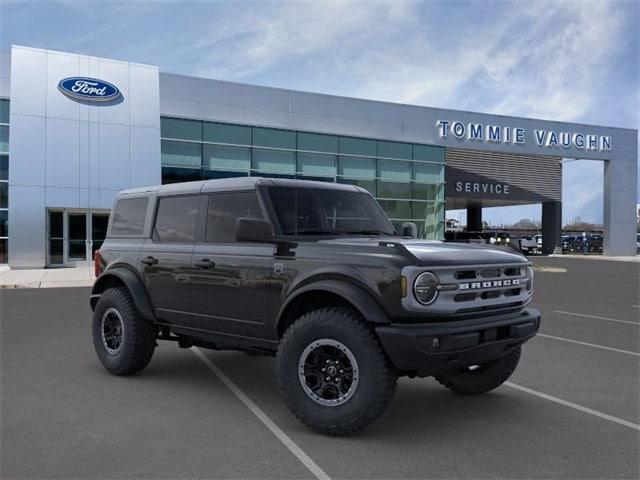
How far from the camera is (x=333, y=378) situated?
14.4 feet

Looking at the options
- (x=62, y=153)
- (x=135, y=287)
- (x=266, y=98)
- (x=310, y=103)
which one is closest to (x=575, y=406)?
(x=135, y=287)

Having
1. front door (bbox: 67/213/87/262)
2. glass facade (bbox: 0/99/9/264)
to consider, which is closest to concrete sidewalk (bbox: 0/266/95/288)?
front door (bbox: 67/213/87/262)

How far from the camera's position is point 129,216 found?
21.9 feet

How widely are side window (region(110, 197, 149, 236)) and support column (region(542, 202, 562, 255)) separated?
39.8 metres

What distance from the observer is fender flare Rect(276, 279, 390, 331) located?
4.20m

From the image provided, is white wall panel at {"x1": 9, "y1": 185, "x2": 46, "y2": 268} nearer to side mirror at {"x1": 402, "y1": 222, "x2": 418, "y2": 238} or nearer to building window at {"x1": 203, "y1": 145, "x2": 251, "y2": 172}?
building window at {"x1": 203, "y1": 145, "x2": 251, "y2": 172}

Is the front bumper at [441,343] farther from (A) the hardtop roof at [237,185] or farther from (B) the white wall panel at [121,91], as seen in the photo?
(B) the white wall panel at [121,91]

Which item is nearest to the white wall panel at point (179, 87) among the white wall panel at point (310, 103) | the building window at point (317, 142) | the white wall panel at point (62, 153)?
the white wall panel at point (62, 153)

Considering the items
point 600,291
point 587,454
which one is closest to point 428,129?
point 600,291

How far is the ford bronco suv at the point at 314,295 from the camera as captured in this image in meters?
4.18

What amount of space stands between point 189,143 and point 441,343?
74.7 feet

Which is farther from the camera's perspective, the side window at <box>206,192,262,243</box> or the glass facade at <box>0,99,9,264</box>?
the glass facade at <box>0,99,9,264</box>

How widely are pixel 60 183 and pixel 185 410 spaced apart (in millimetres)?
19830

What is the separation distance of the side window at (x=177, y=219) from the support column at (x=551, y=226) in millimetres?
40001
